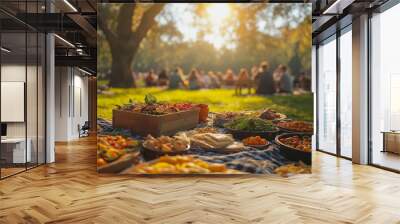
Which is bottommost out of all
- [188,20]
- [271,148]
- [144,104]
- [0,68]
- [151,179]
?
[151,179]

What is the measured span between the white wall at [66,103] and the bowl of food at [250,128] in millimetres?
9868

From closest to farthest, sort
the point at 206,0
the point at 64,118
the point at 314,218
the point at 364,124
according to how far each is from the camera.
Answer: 1. the point at 314,218
2. the point at 206,0
3. the point at 364,124
4. the point at 64,118

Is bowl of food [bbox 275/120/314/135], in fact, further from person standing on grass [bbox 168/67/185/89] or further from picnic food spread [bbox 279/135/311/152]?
person standing on grass [bbox 168/67/185/89]

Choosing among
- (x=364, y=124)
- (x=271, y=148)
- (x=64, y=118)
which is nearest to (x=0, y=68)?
(x=271, y=148)

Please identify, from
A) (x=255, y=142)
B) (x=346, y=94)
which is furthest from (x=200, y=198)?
(x=346, y=94)

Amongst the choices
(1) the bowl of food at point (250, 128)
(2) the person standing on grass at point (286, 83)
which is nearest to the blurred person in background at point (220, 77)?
(1) the bowl of food at point (250, 128)

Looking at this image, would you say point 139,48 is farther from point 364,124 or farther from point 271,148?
point 364,124

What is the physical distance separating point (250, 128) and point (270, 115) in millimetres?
404

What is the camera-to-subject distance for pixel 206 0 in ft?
24.6

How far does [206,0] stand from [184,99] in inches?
88.8

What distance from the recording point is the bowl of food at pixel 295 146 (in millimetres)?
6305

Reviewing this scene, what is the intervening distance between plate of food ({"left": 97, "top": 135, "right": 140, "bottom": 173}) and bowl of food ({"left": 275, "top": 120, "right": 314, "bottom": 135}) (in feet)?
7.74

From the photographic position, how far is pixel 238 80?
6.45 m

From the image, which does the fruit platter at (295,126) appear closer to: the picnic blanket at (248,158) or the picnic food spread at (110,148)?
the picnic blanket at (248,158)
